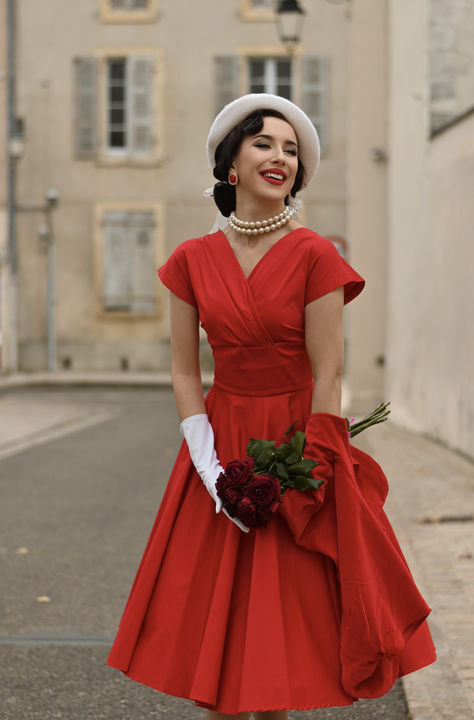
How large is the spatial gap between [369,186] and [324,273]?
41.2ft

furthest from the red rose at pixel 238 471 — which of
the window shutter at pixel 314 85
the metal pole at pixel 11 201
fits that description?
the window shutter at pixel 314 85

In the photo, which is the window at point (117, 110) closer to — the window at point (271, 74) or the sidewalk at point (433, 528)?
the window at point (271, 74)

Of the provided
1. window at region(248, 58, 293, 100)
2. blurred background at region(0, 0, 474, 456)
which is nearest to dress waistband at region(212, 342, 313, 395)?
blurred background at region(0, 0, 474, 456)

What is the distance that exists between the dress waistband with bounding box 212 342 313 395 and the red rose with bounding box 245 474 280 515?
0.29m

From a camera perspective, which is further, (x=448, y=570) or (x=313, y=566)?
(x=448, y=570)

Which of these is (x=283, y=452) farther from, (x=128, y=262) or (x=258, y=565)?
(x=128, y=262)

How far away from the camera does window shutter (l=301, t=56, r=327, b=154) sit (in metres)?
25.4

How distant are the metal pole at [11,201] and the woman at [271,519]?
22.7m

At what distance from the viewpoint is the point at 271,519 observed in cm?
283

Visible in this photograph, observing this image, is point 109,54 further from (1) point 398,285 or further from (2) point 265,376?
(2) point 265,376

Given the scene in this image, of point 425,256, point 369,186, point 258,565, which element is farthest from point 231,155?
point 369,186

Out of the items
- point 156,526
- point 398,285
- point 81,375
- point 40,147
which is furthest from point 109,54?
point 156,526

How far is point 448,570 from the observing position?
18.0ft

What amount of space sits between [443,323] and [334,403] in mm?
8612
